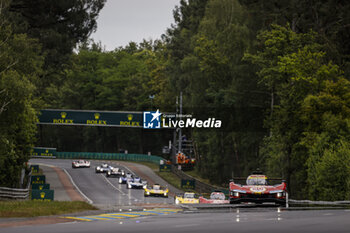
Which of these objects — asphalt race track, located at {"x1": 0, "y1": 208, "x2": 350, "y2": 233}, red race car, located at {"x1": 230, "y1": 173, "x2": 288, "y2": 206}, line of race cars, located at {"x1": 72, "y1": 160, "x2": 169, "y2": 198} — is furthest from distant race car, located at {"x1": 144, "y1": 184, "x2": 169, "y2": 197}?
asphalt race track, located at {"x1": 0, "y1": 208, "x2": 350, "y2": 233}

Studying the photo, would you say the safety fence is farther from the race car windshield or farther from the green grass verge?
the green grass verge

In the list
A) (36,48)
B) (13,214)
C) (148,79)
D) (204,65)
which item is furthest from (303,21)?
(148,79)

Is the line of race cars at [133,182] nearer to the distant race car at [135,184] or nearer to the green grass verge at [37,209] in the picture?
the distant race car at [135,184]

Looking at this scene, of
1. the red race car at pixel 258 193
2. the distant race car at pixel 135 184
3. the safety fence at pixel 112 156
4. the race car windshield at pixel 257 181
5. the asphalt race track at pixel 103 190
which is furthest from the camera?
the safety fence at pixel 112 156

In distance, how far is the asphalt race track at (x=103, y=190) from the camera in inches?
2133

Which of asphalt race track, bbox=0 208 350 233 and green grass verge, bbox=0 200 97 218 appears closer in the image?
asphalt race track, bbox=0 208 350 233

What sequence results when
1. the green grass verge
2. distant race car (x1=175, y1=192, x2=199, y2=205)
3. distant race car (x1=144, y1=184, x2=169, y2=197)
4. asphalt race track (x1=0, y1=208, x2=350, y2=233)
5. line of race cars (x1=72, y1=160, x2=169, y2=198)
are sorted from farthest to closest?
line of race cars (x1=72, y1=160, x2=169, y2=198), distant race car (x1=144, y1=184, x2=169, y2=197), distant race car (x1=175, y1=192, x2=199, y2=205), the green grass verge, asphalt race track (x1=0, y1=208, x2=350, y2=233)

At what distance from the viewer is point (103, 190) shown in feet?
225

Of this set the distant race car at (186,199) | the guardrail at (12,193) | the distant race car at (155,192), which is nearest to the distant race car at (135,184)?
the distant race car at (155,192)

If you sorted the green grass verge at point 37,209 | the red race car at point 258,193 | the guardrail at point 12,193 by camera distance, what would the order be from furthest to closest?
the guardrail at point 12,193 → the red race car at point 258,193 → the green grass verge at point 37,209

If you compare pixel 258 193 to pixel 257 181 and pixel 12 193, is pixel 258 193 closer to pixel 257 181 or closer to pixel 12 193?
pixel 257 181

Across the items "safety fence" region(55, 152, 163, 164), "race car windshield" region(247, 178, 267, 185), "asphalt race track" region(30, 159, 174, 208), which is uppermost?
"safety fence" region(55, 152, 163, 164)

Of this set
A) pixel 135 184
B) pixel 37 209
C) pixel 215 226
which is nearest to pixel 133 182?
pixel 135 184

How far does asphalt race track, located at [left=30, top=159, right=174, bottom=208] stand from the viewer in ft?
178
